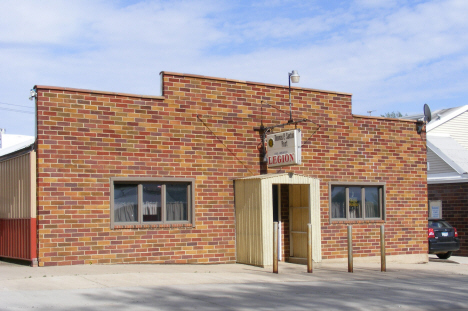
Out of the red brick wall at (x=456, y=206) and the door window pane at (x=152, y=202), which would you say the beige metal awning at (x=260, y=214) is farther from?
the red brick wall at (x=456, y=206)

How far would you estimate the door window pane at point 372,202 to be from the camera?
57.1ft

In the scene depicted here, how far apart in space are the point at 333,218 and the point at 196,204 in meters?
4.16

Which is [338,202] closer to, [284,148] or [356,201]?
[356,201]

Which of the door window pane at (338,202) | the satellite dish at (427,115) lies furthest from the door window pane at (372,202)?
the satellite dish at (427,115)

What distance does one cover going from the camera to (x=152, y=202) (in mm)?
14352

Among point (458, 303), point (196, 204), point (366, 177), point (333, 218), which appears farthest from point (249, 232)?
point (458, 303)

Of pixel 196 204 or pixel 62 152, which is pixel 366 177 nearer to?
pixel 196 204

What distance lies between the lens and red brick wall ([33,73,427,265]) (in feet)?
43.5

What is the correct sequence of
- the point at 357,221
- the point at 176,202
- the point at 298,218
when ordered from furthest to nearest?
the point at 357,221 < the point at 298,218 < the point at 176,202

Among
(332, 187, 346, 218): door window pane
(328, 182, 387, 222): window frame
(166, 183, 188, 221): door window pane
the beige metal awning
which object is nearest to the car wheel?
(328, 182, 387, 222): window frame

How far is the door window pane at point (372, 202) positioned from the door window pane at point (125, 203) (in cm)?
692

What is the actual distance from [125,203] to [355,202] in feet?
22.2

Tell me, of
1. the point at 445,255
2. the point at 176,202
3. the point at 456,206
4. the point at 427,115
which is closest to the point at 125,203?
the point at 176,202

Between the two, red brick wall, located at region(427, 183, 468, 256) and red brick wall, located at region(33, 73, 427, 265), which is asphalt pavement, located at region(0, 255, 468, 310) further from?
red brick wall, located at region(427, 183, 468, 256)
